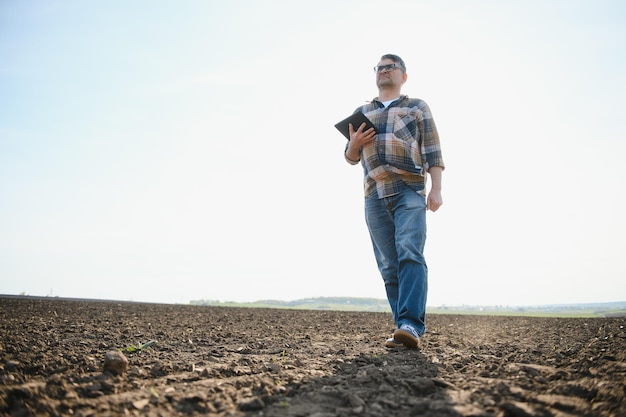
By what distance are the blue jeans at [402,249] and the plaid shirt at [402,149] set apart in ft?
0.39

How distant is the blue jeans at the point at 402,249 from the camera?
11.6 feet

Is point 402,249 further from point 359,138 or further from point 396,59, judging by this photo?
point 396,59

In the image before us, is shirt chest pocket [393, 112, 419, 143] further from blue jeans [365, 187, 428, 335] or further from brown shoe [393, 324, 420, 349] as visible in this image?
brown shoe [393, 324, 420, 349]

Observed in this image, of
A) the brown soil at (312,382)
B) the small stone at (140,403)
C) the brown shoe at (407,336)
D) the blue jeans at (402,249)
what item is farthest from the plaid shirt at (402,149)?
the small stone at (140,403)

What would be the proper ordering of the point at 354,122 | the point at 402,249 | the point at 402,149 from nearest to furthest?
the point at 402,249 → the point at 402,149 → the point at 354,122

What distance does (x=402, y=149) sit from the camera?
3.84 meters

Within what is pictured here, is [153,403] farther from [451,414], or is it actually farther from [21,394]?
[451,414]

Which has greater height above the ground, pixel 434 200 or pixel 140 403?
pixel 434 200

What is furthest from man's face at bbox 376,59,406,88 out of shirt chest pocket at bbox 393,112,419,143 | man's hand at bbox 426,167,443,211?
man's hand at bbox 426,167,443,211

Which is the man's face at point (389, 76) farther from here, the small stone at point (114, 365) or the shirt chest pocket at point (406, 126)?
the small stone at point (114, 365)

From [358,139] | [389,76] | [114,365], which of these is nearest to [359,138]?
[358,139]

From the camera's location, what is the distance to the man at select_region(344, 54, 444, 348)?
3.65 meters

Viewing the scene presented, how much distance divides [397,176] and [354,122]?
622mm

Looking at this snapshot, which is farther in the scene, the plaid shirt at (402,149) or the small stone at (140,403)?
the plaid shirt at (402,149)
